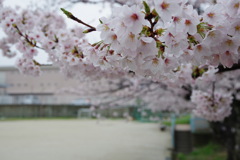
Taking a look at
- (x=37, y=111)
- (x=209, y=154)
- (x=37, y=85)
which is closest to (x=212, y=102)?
(x=209, y=154)

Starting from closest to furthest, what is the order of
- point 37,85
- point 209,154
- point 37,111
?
point 209,154, point 37,111, point 37,85

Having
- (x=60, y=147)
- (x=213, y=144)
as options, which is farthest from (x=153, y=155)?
(x=213, y=144)

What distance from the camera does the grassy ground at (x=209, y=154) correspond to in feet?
19.3

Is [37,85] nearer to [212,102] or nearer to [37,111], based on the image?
[37,111]

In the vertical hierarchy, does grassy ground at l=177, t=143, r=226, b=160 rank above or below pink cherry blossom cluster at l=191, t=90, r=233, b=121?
below

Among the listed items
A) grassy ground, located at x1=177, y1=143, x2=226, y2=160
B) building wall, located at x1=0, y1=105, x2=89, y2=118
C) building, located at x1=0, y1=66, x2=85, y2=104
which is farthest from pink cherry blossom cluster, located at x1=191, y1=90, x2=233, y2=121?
building, located at x1=0, y1=66, x2=85, y2=104

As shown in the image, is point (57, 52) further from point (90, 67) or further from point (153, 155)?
point (153, 155)

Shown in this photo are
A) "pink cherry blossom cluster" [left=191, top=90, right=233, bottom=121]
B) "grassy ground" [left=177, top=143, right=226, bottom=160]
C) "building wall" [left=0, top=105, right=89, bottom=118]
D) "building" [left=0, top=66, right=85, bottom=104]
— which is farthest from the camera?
"building" [left=0, top=66, right=85, bottom=104]

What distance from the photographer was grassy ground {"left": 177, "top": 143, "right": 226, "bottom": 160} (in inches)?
231

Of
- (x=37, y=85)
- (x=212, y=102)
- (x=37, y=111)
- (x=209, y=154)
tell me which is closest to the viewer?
(x=212, y=102)

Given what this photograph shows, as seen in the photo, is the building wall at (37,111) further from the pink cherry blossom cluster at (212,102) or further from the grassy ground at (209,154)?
the pink cherry blossom cluster at (212,102)

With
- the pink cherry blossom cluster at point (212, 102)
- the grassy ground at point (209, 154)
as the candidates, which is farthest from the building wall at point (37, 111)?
the pink cherry blossom cluster at point (212, 102)

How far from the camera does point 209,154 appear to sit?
245 inches

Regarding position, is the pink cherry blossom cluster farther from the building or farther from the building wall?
the building
